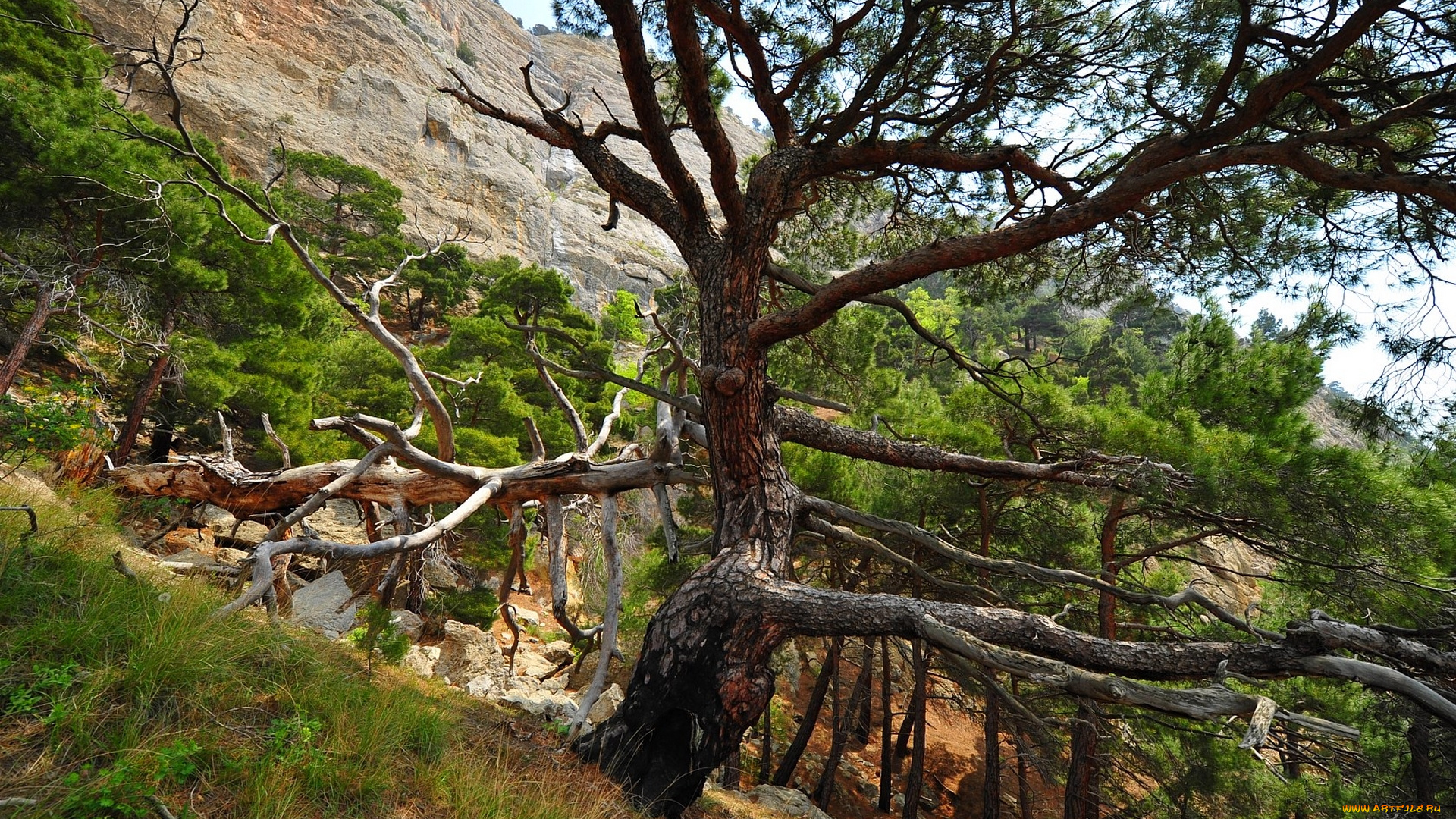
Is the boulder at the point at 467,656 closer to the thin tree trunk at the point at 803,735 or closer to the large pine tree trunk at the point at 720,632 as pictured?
the thin tree trunk at the point at 803,735

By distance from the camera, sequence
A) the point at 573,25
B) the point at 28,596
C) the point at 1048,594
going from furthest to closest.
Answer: the point at 1048,594 → the point at 573,25 → the point at 28,596

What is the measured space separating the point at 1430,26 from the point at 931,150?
235cm

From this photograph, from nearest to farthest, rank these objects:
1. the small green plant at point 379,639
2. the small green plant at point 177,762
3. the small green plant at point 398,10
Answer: the small green plant at point 177,762 < the small green plant at point 379,639 < the small green plant at point 398,10

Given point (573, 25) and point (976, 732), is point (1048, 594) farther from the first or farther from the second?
point (976, 732)

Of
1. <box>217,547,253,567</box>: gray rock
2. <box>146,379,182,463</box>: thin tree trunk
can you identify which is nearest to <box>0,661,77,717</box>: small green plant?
<box>217,547,253,567</box>: gray rock

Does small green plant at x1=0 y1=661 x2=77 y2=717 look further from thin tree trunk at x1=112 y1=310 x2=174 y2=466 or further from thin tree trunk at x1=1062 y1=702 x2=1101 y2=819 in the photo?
thin tree trunk at x1=112 y1=310 x2=174 y2=466

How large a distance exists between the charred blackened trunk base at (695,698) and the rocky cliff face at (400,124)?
24.9 metres

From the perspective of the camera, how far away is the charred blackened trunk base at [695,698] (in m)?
2.74

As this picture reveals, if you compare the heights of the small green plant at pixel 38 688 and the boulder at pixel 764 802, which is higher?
the small green plant at pixel 38 688

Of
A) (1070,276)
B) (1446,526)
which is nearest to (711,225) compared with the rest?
(1070,276)

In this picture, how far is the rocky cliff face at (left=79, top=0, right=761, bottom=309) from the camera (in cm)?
2488

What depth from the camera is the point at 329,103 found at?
92.5 ft

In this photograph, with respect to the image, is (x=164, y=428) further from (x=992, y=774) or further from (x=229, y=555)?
(x=992, y=774)

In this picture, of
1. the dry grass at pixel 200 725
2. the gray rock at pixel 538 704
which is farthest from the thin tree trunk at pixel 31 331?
the gray rock at pixel 538 704
